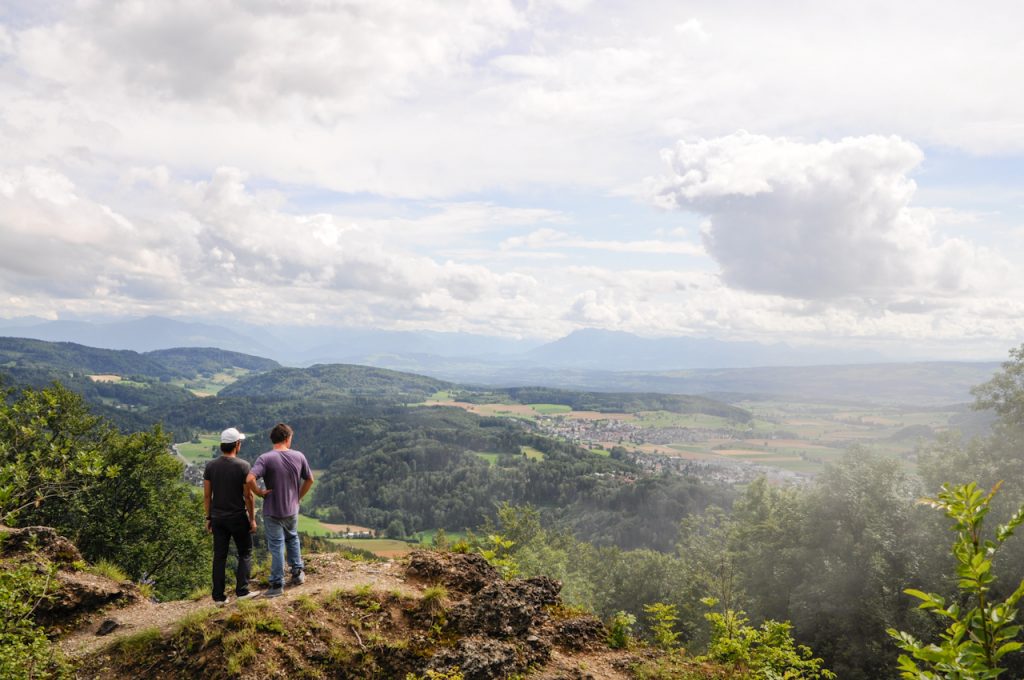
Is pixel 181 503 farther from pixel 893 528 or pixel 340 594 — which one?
pixel 893 528

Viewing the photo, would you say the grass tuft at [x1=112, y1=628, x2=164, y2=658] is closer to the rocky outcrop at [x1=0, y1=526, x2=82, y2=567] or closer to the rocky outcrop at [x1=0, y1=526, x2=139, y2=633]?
the rocky outcrop at [x1=0, y1=526, x2=139, y2=633]

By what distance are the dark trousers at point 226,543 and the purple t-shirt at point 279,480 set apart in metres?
0.54

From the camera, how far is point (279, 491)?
9.49 metres

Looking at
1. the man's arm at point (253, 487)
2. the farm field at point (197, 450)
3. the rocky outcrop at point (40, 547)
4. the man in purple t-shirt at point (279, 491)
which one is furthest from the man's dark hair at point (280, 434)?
the farm field at point (197, 450)

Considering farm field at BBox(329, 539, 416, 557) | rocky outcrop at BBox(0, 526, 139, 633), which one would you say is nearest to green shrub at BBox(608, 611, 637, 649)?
rocky outcrop at BBox(0, 526, 139, 633)

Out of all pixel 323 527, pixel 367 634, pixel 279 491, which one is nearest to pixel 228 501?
pixel 279 491

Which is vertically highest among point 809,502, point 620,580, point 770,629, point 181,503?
point 770,629

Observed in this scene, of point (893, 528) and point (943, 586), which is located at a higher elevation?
point (893, 528)

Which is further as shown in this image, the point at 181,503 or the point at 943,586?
the point at 181,503

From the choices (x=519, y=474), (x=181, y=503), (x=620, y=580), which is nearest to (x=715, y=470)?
(x=519, y=474)

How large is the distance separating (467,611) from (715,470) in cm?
15458

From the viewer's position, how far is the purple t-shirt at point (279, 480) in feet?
31.0

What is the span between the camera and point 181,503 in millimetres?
31406

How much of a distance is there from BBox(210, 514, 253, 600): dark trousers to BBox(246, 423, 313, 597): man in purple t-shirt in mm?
366
